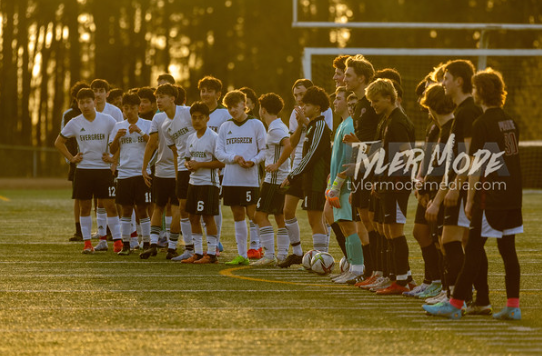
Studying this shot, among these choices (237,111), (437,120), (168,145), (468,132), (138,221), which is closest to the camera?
(468,132)

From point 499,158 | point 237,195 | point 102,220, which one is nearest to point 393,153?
point 499,158

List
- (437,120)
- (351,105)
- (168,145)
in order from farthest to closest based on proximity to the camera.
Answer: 1. (168,145)
2. (351,105)
3. (437,120)

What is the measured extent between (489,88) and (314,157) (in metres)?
2.91

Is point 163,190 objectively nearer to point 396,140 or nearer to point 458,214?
point 396,140

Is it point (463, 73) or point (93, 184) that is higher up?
point (463, 73)

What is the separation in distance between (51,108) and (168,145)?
113 feet

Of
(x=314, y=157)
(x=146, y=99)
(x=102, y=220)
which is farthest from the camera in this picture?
(x=102, y=220)

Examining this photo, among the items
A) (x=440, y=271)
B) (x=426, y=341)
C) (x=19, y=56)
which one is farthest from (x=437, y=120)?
(x=19, y=56)

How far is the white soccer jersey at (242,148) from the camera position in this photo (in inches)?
412

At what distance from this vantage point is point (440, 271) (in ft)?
26.7

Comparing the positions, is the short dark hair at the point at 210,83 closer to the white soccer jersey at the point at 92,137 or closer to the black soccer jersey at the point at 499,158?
the white soccer jersey at the point at 92,137

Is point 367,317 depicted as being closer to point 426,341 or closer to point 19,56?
point 426,341

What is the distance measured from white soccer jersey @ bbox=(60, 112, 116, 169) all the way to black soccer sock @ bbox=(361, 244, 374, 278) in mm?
4105

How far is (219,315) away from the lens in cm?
723
